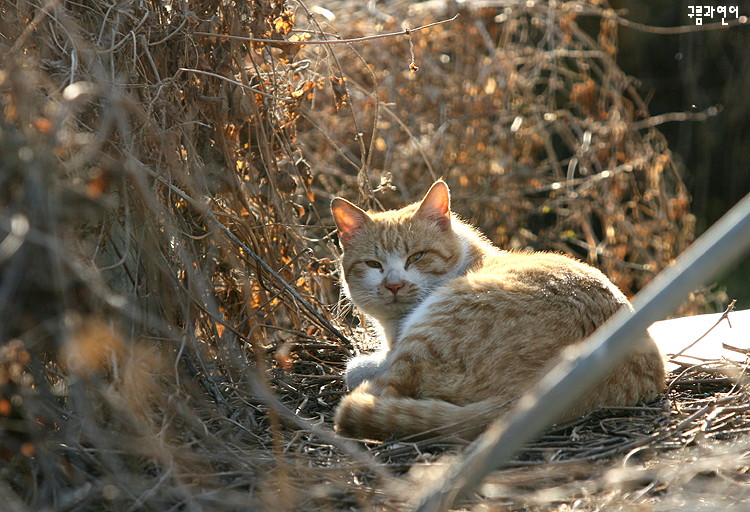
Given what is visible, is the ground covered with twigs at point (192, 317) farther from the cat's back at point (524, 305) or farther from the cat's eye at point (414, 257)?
the cat's eye at point (414, 257)

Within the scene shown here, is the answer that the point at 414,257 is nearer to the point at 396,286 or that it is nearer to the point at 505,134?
the point at 396,286

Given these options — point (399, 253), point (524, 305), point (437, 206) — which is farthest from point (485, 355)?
point (437, 206)

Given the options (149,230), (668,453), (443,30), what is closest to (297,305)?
(149,230)

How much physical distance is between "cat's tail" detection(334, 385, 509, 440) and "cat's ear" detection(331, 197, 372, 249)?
43.6 inches

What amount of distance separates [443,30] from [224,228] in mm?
3267

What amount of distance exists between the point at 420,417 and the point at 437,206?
47.1 inches

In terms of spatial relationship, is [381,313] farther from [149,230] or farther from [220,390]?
[149,230]

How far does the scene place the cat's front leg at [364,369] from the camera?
2867 millimetres

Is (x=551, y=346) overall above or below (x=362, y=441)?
above

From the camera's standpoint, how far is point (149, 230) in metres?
2.82

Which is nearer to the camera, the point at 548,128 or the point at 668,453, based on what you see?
the point at 668,453

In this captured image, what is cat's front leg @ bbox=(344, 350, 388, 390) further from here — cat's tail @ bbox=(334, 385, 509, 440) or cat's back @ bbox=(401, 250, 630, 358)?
cat's tail @ bbox=(334, 385, 509, 440)

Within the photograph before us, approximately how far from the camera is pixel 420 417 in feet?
7.98

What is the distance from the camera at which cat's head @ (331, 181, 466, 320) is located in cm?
326
